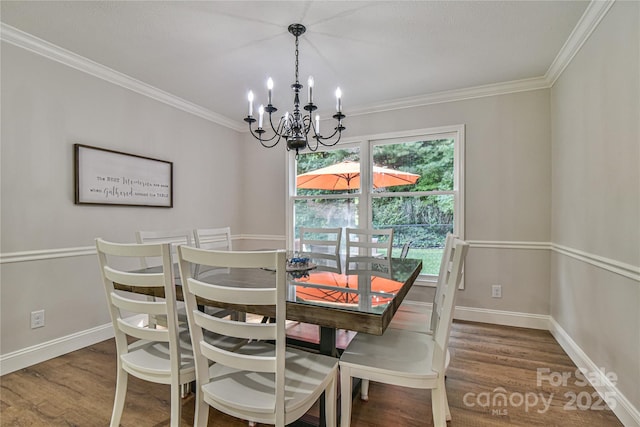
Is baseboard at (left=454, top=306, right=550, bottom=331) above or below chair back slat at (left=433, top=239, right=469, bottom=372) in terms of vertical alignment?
below

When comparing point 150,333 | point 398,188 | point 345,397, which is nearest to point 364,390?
point 345,397

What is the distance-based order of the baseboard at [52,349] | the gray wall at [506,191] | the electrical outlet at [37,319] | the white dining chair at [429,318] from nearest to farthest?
the white dining chair at [429,318] < the baseboard at [52,349] < the electrical outlet at [37,319] < the gray wall at [506,191]

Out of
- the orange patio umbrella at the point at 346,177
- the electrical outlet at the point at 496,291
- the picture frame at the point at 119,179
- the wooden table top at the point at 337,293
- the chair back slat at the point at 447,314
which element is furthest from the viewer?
the orange patio umbrella at the point at 346,177

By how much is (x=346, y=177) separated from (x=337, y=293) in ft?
8.34

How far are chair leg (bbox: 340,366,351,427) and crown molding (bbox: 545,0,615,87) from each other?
99.9 inches

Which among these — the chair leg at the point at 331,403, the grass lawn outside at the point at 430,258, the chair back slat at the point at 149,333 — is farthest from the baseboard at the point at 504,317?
the chair back slat at the point at 149,333

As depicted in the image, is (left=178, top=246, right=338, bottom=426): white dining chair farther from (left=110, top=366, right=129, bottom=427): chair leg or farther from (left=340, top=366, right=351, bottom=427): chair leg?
(left=110, top=366, right=129, bottom=427): chair leg

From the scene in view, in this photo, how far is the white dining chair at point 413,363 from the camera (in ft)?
4.40

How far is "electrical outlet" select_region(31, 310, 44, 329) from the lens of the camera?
234cm

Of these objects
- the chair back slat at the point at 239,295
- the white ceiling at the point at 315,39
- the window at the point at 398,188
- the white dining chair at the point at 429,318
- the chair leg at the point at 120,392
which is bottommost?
the chair leg at the point at 120,392

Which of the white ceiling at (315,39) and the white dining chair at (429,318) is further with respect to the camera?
the white ceiling at (315,39)

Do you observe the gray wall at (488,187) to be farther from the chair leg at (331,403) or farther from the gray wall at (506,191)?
the chair leg at (331,403)

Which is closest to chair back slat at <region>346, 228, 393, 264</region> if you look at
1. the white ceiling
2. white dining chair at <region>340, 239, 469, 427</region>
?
white dining chair at <region>340, 239, 469, 427</region>

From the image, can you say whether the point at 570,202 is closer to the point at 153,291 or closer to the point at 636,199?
the point at 636,199
